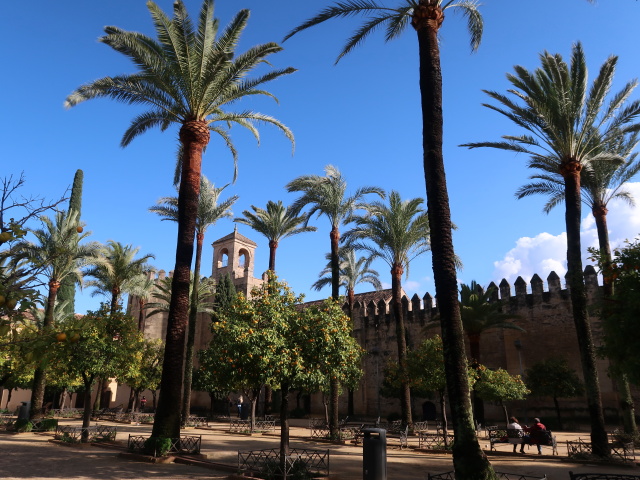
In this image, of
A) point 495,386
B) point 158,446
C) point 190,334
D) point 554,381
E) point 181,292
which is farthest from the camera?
point 190,334

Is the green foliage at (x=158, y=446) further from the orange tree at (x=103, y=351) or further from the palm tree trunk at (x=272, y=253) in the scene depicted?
the palm tree trunk at (x=272, y=253)

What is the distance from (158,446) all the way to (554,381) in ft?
68.9

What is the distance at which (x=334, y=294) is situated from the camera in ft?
71.6

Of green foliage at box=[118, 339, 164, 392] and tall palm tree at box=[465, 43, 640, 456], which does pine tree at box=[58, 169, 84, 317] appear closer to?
green foliage at box=[118, 339, 164, 392]

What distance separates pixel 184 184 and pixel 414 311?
80.2 ft

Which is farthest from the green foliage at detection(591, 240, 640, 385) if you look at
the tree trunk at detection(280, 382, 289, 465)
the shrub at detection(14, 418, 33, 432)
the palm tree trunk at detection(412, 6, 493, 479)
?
the shrub at detection(14, 418, 33, 432)

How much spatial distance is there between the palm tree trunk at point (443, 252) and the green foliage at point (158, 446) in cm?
817

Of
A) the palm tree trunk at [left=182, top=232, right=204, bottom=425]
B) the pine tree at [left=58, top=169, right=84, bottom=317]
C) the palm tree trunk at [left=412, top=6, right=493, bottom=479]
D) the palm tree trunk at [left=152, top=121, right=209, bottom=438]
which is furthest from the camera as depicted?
the pine tree at [left=58, top=169, right=84, bottom=317]

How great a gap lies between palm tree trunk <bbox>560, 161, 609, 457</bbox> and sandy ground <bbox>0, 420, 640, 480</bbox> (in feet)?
4.02

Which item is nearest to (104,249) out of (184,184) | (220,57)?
(184,184)

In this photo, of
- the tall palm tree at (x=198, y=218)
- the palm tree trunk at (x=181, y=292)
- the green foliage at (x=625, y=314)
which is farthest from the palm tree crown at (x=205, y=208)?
the green foliage at (x=625, y=314)

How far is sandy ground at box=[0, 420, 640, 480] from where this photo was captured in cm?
1112

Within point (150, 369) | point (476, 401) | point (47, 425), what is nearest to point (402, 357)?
point (476, 401)

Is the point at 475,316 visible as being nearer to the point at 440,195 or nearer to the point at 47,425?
the point at 440,195
